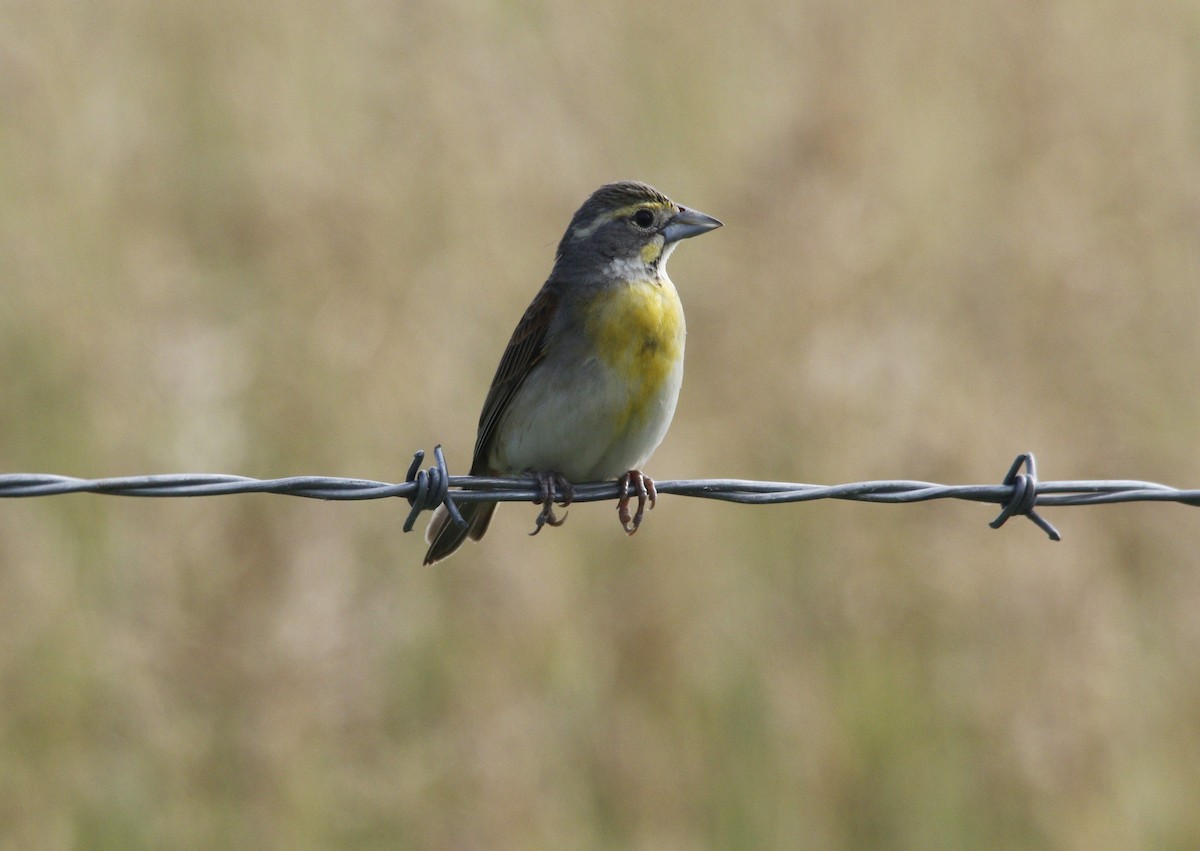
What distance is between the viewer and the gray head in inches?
199

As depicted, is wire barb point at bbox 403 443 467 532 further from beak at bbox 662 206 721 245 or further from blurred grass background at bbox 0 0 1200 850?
beak at bbox 662 206 721 245

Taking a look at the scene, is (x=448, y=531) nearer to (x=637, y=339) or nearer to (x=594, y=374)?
(x=594, y=374)

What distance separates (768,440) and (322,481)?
297cm

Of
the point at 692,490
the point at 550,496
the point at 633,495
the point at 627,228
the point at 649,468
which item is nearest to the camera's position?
the point at 692,490

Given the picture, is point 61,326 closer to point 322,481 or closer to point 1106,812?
point 322,481

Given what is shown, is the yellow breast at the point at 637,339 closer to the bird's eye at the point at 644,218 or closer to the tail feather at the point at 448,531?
the bird's eye at the point at 644,218

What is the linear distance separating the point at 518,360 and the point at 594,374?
406mm

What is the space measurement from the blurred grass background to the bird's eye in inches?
44.1

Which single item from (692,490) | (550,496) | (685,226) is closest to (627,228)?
(685,226)

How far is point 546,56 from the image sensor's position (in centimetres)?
→ 728

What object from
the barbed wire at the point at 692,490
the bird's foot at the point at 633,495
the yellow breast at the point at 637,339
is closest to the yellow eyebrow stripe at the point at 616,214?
the yellow breast at the point at 637,339

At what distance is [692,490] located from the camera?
369 cm

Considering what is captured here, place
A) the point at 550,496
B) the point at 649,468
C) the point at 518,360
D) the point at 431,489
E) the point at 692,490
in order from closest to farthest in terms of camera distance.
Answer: the point at 431,489 < the point at 692,490 < the point at 550,496 < the point at 518,360 < the point at 649,468

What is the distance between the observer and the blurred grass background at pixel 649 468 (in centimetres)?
493
